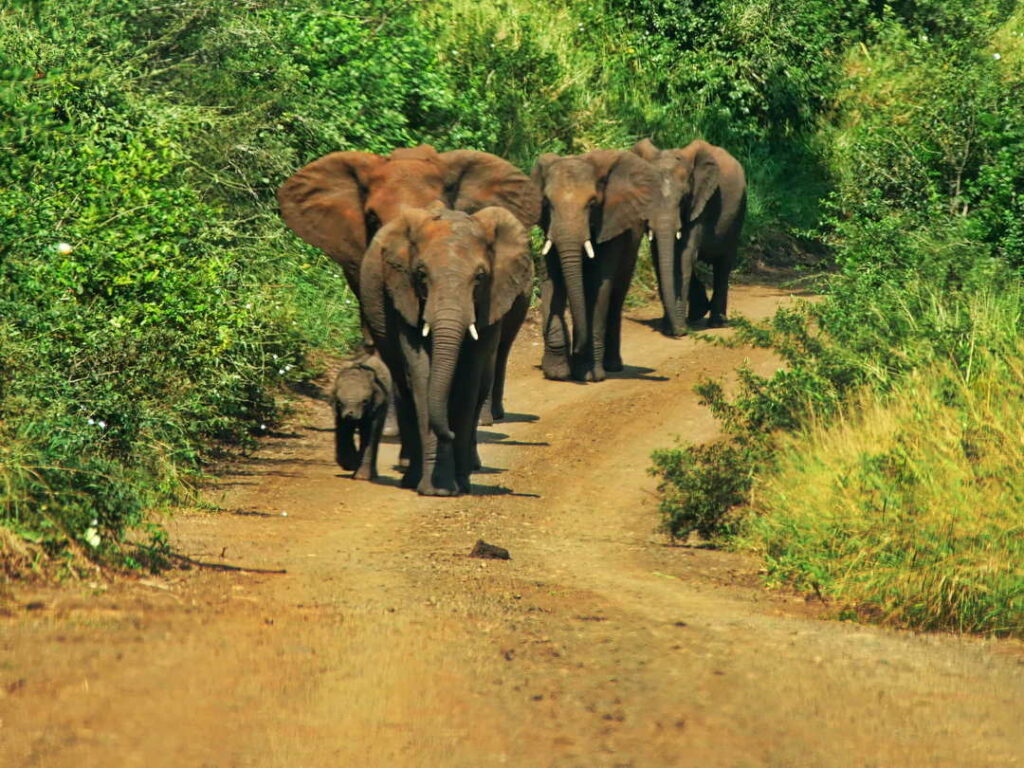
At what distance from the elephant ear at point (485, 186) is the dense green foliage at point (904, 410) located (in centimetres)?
235

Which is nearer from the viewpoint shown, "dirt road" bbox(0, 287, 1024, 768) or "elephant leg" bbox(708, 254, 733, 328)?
"dirt road" bbox(0, 287, 1024, 768)

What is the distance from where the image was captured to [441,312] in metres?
11.6

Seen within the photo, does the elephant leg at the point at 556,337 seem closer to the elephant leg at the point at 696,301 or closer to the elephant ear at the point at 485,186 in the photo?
the elephant ear at the point at 485,186

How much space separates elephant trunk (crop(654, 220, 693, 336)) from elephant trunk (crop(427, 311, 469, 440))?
9.45 m

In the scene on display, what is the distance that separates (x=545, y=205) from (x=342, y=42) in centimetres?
431

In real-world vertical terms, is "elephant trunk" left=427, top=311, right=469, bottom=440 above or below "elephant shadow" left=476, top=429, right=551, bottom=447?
above

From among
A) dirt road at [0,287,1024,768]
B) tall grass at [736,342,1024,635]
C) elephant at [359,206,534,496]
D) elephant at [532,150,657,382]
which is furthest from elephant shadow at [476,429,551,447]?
dirt road at [0,287,1024,768]

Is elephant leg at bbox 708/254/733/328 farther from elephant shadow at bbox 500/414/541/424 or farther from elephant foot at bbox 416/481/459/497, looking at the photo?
elephant foot at bbox 416/481/459/497

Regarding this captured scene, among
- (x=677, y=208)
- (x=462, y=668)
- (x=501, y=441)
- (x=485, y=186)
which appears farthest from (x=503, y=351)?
(x=462, y=668)

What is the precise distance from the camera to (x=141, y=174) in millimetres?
13305

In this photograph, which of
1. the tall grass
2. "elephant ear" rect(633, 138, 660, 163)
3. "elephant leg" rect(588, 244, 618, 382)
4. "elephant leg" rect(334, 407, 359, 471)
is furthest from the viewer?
"elephant ear" rect(633, 138, 660, 163)

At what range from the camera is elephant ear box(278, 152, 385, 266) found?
14438mm

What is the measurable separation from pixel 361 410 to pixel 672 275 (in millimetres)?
9353

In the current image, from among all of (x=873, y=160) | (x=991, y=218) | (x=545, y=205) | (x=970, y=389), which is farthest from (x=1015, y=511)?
(x=873, y=160)
